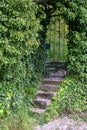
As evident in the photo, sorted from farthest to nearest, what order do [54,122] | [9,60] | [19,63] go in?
[54,122] → [19,63] → [9,60]

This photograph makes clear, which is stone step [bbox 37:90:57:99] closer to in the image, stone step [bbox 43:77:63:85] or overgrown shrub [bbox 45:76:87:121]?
overgrown shrub [bbox 45:76:87:121]

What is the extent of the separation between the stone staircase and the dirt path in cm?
43

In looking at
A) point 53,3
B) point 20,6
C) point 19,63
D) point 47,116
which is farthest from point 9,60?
point 53,3

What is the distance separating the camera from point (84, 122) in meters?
7.64

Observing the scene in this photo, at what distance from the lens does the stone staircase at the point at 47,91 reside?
25.8 ft

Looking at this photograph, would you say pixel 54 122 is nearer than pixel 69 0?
Yes

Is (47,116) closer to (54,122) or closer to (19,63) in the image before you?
(54,122)

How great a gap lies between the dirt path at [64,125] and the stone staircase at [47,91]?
0.43 metres

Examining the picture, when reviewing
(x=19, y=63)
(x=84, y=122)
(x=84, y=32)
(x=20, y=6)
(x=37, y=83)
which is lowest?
(x=84, y=122)

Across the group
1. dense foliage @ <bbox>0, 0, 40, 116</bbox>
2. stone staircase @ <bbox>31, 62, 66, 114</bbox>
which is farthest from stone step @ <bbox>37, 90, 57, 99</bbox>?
dense foliage @ <bbox>0, 0, 40, 116</bbox>

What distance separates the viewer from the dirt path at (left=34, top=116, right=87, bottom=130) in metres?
7.17

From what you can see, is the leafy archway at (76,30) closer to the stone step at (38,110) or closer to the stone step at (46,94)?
the stone step at (46,94)

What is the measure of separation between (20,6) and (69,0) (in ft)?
6.41

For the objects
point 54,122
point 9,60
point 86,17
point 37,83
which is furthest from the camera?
point 37,83
